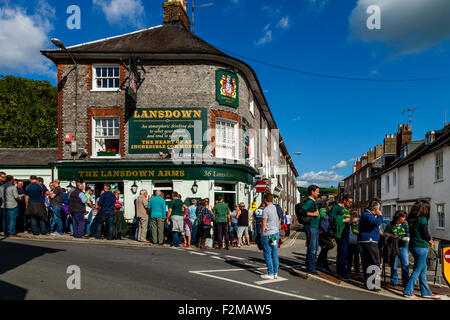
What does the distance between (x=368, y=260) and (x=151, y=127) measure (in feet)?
40.1

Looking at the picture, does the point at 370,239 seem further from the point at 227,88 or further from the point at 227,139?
the point at 227,88

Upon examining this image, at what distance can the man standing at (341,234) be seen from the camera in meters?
8.26

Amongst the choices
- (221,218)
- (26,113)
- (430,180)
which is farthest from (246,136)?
(26,113)

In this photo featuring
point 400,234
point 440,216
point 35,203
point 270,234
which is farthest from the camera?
point 440,216

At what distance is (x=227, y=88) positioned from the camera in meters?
18.0

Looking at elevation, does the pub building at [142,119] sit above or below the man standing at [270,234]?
above

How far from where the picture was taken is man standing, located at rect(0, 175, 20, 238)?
37.3 feet

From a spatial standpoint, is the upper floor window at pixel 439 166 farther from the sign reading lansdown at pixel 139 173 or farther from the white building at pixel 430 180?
the sign reading lansdown at pixel 139 173

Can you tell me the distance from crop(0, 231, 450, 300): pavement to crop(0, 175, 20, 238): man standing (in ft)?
2.04

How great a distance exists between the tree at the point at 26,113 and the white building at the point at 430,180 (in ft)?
101

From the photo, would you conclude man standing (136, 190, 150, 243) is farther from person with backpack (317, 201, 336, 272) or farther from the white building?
the white building

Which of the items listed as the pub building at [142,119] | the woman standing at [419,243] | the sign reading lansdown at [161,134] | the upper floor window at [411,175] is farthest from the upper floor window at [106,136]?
the upper floor window at [411,175]

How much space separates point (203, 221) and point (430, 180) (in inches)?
657
